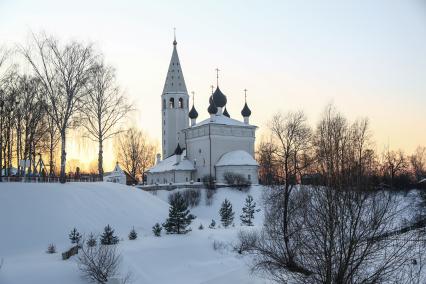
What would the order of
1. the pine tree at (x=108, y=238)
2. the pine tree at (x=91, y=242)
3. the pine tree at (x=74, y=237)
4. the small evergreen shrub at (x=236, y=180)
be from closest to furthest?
the pine tree at (x=91, y=242) → the pine tree at (x=74, y=237) → the pine tree at (x=108, y=238) → the small evergreen shrub at (x=236, y=180)

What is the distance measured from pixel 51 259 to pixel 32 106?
671 inches

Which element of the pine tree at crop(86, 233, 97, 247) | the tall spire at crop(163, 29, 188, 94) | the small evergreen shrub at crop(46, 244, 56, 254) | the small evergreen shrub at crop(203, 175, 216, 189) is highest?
the tall spire at crop(163, 29, 188, 94)

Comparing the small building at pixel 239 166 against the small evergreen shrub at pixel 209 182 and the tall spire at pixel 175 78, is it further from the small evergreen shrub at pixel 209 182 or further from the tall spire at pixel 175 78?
the tall spire at pixel 175 78

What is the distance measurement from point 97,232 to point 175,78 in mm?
44822

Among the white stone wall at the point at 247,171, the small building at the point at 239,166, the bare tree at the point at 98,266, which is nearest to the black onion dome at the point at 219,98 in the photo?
the small building at the point at 239,166

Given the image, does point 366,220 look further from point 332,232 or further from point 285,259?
point 285,259

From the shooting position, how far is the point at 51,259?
20344mm

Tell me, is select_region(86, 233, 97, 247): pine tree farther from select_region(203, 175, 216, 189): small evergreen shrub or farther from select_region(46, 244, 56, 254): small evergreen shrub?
select_region(203, 175, 216, 189): small evergreen shrub

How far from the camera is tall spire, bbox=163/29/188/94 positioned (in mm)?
67625

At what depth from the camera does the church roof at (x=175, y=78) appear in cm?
6762

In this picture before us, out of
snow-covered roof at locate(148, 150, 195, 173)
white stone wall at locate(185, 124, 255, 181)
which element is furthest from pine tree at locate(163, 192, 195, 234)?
snow-covered roof at locate(148, 150, 195, 173)

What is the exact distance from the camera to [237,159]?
5550 centimetres

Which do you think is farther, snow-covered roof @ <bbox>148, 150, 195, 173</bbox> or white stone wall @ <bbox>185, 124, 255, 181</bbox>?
snow-covered roof @ <bbox>148, 150, 195, 173</bbox>

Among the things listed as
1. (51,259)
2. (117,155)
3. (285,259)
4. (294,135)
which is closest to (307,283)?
(285,259)
